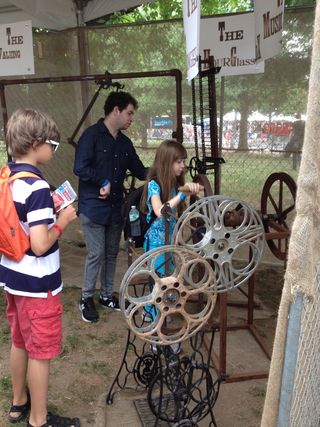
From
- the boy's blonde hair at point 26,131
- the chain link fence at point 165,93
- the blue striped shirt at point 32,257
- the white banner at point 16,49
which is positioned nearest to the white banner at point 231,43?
the chain link fence at point 165,93

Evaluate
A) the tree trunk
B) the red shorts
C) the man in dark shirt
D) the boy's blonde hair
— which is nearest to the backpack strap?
the boy's blonde hair

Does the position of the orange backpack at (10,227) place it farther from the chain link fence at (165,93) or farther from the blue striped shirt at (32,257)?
the chain link fence at (165,93)

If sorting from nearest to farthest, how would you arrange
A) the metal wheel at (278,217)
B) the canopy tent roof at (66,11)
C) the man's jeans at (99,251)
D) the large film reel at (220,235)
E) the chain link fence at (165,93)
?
1. the large film reel at (220,235)
2. the metal wheel at (278,217)
3. the man's jeans at (99,251)
4. the chain link fence at (165,93)
5. the canopy tent roof at (66,11)

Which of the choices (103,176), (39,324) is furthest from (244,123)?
(39,324)

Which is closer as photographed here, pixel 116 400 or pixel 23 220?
pixel 23 220

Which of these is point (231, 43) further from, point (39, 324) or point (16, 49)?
point (39, 324)

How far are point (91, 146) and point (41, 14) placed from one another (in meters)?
2.02

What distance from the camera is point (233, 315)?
12.1 feet

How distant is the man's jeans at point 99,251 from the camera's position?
11.2ft

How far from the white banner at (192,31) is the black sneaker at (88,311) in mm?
2069

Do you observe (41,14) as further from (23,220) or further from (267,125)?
(23,220)

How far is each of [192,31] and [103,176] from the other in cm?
146

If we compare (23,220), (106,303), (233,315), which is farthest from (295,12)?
(23,220)

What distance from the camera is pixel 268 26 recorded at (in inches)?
112
